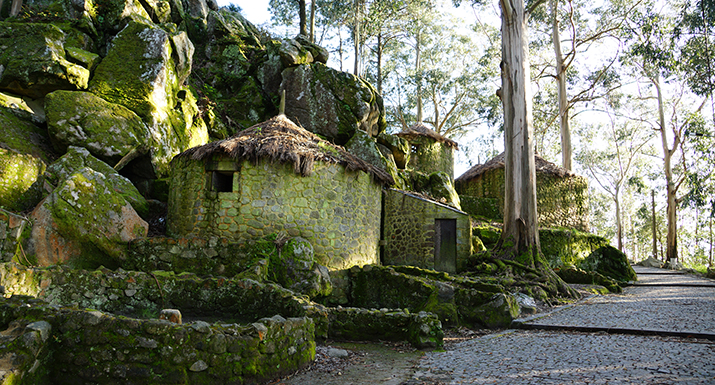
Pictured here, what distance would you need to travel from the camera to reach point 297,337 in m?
4.91

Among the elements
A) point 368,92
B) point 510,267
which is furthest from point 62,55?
point 510,267

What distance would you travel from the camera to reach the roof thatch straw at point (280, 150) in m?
9.60

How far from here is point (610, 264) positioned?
52.4ft

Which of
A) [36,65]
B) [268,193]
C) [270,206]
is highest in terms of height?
[36,65]

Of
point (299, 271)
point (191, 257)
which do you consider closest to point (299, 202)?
point (299, 271)

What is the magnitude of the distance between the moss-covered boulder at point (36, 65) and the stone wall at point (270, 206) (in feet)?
15.6

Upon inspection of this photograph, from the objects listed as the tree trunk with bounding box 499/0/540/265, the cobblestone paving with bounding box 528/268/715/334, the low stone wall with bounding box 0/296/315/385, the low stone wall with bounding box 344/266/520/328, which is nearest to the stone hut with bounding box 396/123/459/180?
the tree trunk with bounding box 499/0/540/265

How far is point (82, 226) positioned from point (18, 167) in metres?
2.59

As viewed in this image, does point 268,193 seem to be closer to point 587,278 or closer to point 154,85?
point 154,85

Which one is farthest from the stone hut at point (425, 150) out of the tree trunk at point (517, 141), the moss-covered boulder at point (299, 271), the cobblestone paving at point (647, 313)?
the moss-covered boulder at point (299, 271)

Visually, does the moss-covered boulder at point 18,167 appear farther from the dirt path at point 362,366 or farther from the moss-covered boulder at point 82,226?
the dirt path at point 362,366

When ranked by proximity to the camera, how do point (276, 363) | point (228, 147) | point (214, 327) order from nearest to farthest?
point (214, 327)
point (276, 363)
point (228, 147)

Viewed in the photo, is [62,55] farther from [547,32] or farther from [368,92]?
[547,32]

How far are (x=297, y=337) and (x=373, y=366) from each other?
107 cm
